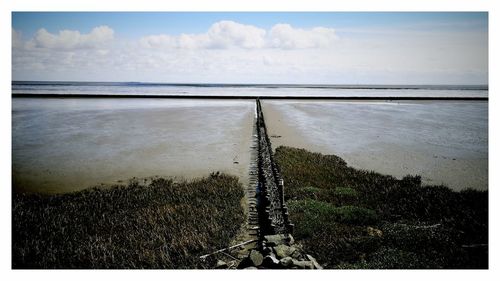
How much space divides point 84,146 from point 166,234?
40.9ft

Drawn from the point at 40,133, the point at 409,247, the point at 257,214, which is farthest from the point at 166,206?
the point at 40,133

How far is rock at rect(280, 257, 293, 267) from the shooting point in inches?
240

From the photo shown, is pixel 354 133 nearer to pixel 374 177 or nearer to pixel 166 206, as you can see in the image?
pixel 374 177

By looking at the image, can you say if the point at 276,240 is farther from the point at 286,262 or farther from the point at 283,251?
the point at 286,262

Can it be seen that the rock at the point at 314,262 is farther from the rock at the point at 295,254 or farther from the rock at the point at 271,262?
the rock at the point at 271,262

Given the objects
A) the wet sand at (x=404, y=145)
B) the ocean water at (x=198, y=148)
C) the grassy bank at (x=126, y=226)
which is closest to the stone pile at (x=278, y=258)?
the grassy bank at (x=126, y=226)

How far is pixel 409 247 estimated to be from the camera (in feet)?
22.5

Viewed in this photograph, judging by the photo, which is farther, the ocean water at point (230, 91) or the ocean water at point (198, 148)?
the ocean water at point (230, 91)

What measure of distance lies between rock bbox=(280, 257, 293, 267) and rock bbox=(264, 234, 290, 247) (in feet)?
1.86

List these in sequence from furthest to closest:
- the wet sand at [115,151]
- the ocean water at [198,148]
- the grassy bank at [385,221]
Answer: the ocean water at [198,148], the wet sand at [115,151], the grassy bank at [385,221]

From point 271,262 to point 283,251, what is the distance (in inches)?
14.2

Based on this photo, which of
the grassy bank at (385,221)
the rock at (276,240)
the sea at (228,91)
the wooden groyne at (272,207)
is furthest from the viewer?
the sea at (228,91)

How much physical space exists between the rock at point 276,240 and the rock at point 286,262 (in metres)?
0.57

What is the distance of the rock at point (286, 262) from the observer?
240 inches
